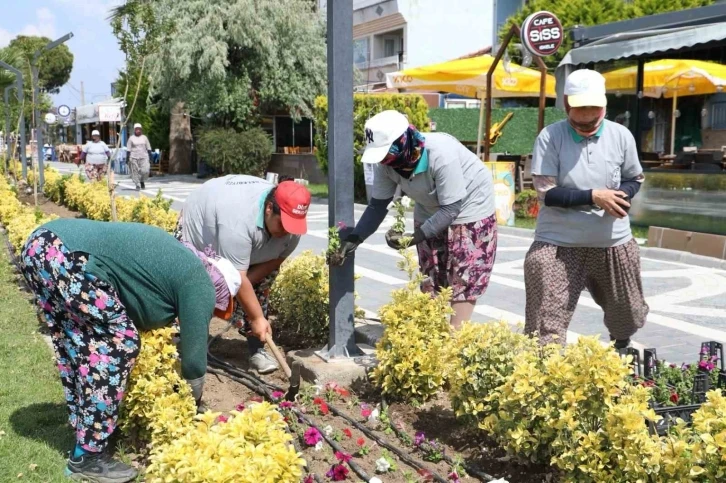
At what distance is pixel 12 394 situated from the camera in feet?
15.0

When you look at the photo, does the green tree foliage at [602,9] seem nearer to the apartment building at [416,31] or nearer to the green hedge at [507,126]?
the green hedge at [507,126]

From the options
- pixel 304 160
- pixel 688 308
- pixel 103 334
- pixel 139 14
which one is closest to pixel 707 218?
pixel 688 308

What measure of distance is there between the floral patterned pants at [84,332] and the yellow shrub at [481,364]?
1.42 metres

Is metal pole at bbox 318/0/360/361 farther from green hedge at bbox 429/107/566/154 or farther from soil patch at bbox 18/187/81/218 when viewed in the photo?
green hedge at bbox 429/107/566/154

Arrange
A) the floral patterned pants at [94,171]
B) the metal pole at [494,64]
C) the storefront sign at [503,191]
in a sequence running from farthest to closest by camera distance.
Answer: the floral patterned pants at [94,171] → the storefront sign at [503,191] → the metal pole at [494,64]

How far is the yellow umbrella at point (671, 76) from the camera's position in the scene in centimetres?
1168

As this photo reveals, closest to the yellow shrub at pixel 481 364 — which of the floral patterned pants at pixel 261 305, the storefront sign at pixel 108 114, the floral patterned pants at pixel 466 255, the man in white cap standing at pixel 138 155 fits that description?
the floral patterned pants at pixel 466 255

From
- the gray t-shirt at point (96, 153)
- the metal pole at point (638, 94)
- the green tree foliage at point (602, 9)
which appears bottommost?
the gray t-shirt at point (96, 153)

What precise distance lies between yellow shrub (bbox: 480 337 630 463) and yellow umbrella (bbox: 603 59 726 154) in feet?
31.4

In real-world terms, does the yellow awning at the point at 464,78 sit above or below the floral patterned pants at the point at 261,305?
above

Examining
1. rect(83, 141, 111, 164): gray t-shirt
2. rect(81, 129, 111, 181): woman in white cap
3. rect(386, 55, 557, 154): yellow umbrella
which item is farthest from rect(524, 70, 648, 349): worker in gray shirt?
rect(83, 141, 111, 164): gray t-shirt

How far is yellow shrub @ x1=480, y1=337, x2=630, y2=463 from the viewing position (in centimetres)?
278

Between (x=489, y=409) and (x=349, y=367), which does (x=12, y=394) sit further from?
(x=489, y=409)

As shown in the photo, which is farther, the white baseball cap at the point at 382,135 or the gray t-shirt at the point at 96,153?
the gray t-shirt at the point at 96,153
